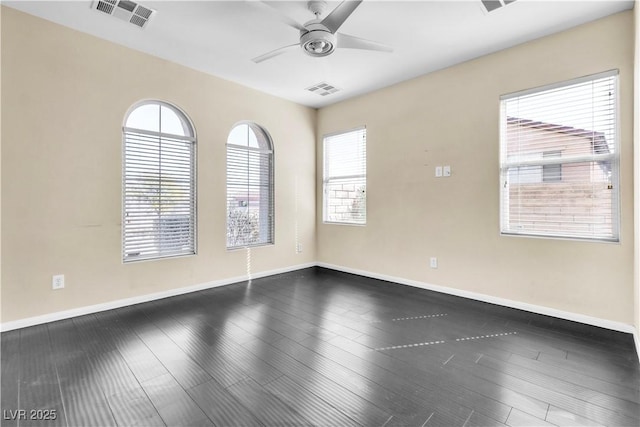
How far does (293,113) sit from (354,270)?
2.71m

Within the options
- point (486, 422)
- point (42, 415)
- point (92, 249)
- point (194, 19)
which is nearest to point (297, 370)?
point (486, 422)

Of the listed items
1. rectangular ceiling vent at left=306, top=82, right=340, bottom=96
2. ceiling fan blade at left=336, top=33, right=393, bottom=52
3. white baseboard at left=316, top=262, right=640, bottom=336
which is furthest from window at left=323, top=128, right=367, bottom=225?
ceiling fan blade at left=336, top=33, right=393, bottom=52

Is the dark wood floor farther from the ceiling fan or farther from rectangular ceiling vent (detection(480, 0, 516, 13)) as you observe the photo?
rectangular ceiling vent (detection(480, 0, 516, 13))

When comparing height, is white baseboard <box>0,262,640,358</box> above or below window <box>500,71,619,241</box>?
below

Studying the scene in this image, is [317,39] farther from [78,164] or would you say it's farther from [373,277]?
[373,277]

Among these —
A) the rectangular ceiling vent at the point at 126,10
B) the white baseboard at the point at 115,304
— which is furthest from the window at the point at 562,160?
the rectangular ceiling vent at the point at 126,10

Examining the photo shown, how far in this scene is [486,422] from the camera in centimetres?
160

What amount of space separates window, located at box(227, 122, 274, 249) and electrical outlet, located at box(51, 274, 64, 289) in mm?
1812

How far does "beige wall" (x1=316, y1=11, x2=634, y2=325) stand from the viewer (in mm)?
2787

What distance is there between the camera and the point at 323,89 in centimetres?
455

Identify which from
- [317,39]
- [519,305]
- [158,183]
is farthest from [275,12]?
[519,305]

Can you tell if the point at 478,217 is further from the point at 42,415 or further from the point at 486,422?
the point at 42,415

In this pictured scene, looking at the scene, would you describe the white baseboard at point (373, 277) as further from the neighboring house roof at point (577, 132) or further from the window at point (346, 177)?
the neighboring house roof at point (577, 132)

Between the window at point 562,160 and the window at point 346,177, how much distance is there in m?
1.98
